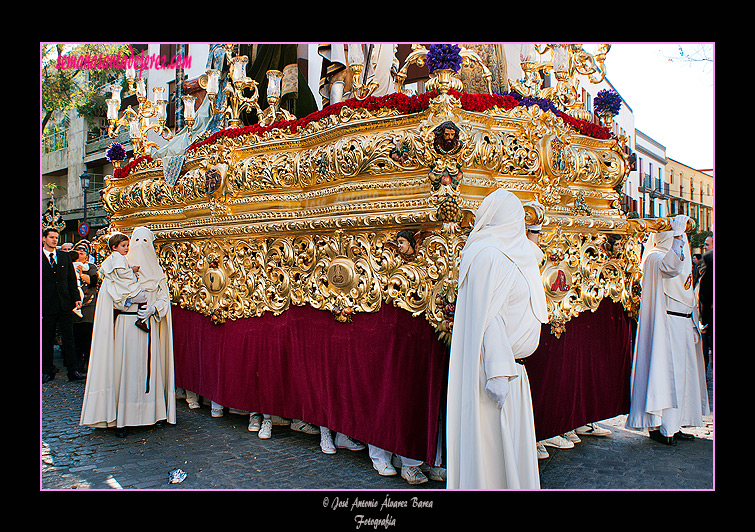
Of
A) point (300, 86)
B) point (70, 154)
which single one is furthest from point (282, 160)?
point (70, 154)

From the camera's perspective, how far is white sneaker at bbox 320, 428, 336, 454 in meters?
4.98

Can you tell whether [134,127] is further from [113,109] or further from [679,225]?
[679,225]

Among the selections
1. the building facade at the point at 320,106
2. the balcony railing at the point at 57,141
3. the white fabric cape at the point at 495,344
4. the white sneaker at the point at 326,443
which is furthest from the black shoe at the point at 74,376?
the balcony railing at the point at 57,141

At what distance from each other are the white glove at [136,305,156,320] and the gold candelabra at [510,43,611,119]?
432cm

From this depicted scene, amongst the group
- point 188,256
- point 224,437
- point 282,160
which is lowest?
point 224,437

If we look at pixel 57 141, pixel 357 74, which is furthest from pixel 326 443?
pixel 57 141

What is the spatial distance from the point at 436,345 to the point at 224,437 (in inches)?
102

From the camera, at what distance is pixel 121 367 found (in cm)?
557

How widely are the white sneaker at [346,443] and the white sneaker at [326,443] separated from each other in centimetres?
6

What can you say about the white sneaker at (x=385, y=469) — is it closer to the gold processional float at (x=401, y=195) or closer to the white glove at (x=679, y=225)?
the gold processional float at (x=401, y=195)

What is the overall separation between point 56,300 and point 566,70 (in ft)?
23.9

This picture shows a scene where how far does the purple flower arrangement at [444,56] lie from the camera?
414 cm

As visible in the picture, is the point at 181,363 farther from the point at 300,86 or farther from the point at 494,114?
the point at 494,114
